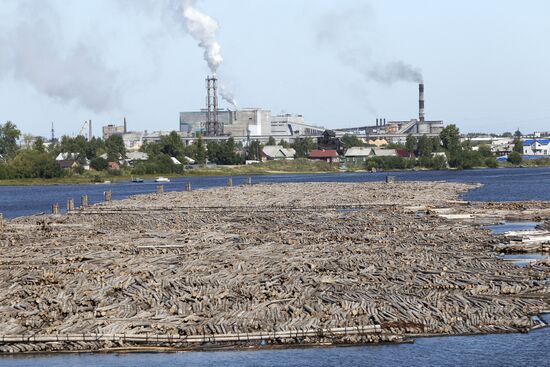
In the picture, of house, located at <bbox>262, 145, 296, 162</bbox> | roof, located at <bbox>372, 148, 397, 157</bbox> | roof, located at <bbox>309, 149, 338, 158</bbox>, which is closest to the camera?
roof, located at <bbox>372, 148, 397, 157</bbox>

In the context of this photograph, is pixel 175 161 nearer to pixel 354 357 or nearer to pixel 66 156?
pixel 66 156

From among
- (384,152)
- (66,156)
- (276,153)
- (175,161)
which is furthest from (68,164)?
(384,152)

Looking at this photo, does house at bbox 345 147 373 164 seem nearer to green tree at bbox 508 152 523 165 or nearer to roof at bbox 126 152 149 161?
green tree at bbox 508 152 523 165

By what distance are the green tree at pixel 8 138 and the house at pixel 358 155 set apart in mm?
59460

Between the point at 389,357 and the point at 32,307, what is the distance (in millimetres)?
9355

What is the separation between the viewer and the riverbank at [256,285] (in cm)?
2412

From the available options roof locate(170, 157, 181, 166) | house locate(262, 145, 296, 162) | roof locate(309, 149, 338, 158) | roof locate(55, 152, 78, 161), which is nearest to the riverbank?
roof locate(170, 157, 181, 166)

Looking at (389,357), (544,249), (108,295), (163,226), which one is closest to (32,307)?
(108,295)

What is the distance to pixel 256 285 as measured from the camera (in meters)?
28.6

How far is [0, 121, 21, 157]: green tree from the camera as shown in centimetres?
18850

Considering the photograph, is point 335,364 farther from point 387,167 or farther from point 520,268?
point 387,167

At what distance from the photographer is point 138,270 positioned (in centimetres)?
3066

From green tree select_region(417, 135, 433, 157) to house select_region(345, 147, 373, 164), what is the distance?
941 cm

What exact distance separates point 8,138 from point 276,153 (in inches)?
1914
